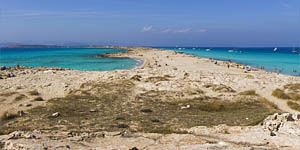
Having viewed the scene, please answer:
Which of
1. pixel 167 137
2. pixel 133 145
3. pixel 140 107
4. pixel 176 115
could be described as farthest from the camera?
pixel 140 107

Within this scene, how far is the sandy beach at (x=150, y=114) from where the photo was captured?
19.7 feet

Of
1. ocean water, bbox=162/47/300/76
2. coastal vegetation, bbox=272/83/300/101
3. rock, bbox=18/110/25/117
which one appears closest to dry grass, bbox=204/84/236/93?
coastal vegetation, bbox=272/83/300/101

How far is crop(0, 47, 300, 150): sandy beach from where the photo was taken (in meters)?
5.99

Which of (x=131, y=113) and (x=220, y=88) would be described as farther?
(x=220, y=88)

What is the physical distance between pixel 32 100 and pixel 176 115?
30.8 ft

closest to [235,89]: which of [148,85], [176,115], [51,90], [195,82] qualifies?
[195,82]

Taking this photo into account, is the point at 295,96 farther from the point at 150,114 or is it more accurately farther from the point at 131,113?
the point at 131,113

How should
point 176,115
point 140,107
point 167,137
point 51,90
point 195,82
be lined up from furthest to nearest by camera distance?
point 195,82 → point 51,90 → point 140,107 → point 176,115 → point 167,137

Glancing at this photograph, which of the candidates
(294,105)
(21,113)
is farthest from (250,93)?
(21,113)

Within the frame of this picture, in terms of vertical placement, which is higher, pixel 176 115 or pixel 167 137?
pixel 167 137

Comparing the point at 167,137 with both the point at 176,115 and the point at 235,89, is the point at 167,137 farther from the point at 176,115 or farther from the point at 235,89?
the point at 235,89

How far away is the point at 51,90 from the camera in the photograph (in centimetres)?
1797

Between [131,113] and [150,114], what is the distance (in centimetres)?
101

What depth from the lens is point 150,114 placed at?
11898mm
